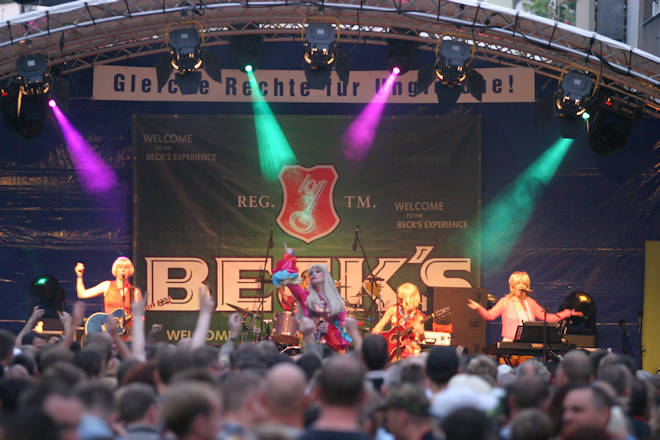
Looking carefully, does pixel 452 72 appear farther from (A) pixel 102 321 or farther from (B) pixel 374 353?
(B) pixel 374 353

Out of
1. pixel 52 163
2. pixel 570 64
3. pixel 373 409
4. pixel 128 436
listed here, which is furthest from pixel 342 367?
pixel 52 163

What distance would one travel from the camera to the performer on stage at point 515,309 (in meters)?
12.9

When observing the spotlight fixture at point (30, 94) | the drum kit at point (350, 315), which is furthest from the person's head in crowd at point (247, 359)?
the spotlight fixture at point (30, 94)

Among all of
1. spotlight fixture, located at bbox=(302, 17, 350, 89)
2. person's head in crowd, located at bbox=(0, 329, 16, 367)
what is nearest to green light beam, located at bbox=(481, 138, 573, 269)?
spotlight fixture, located at bbox=(302, 17, 350, 89)

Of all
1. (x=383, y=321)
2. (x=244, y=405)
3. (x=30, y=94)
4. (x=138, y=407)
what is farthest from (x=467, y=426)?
(x=30, y=94)

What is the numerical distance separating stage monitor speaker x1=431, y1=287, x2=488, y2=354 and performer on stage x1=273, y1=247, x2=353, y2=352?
4105mm

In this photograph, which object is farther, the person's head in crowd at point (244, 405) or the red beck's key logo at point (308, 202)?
the red beck's key logo at point (308, 202)

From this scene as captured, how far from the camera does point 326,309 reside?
923 centimetres

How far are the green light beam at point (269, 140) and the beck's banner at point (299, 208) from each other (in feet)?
0.23

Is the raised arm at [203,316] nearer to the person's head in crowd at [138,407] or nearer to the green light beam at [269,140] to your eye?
the person's head in crowd at [138,407]

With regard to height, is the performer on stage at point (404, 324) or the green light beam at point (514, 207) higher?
the green light beam at point (514, 207)

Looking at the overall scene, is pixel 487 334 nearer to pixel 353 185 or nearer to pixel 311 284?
pixel 353 185

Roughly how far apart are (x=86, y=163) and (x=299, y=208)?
3.50 metres

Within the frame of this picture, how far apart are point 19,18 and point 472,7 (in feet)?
19.3
